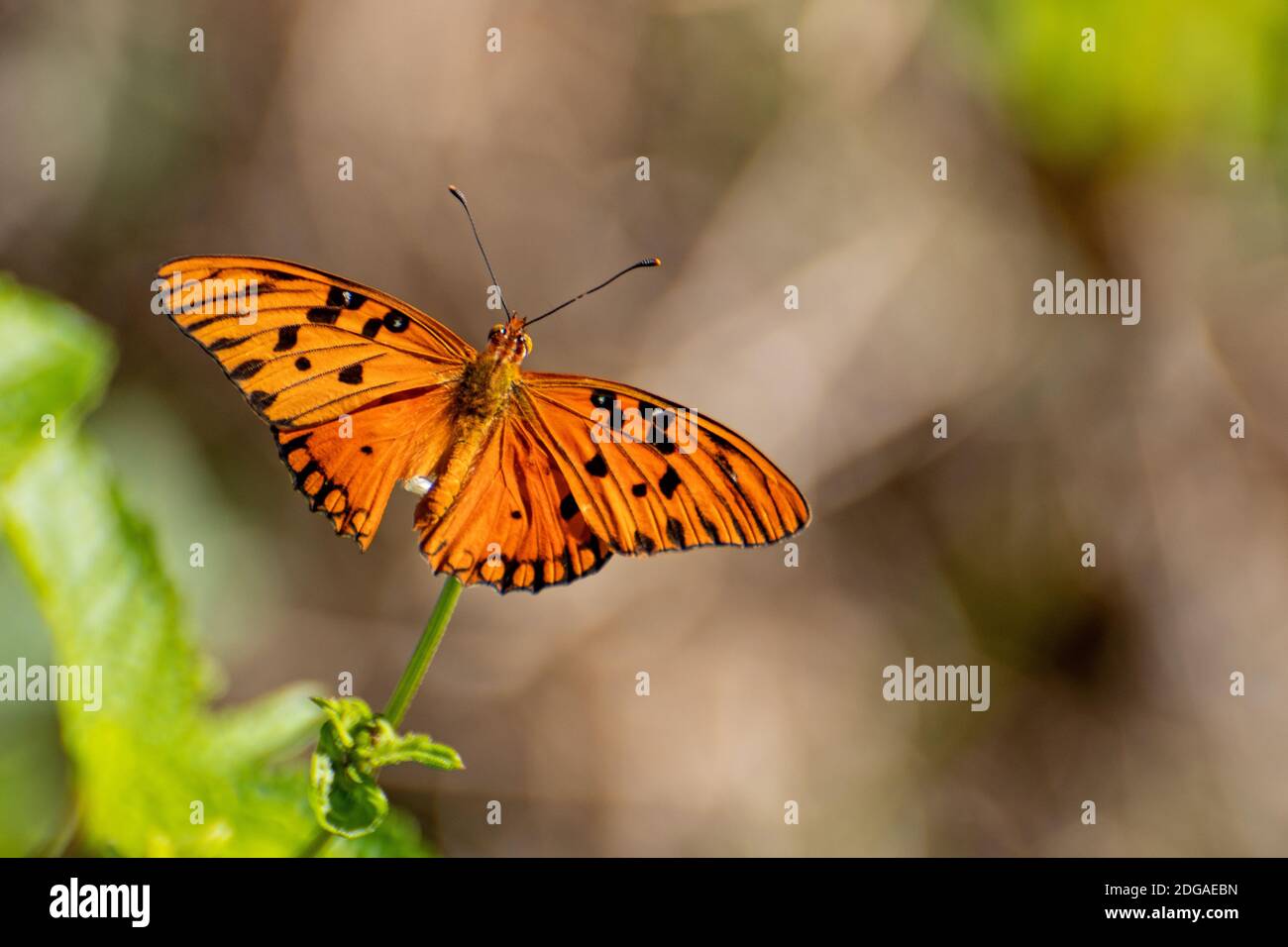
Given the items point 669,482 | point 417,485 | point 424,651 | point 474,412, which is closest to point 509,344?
point 474,412

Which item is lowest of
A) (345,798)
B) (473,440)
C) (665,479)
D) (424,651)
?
(345,798)

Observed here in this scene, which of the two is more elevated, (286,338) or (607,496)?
(286,338)

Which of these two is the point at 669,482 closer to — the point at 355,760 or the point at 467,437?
the point at 467,437

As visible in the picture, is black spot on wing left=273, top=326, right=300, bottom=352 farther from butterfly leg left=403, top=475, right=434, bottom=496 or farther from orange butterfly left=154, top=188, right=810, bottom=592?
butterfly leg left=403, top=475, right=434, bottom=496

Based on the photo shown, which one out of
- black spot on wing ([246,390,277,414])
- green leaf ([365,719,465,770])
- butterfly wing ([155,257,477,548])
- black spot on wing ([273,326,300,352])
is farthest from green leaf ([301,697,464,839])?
black spot on wing ([273,326,300,352])

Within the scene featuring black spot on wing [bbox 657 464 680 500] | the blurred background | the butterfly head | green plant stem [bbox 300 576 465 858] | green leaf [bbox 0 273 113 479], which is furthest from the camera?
the blurred background

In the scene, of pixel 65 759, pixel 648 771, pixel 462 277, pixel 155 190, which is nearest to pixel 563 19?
pixel 462 277

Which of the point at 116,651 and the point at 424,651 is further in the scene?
the point at 116,651
